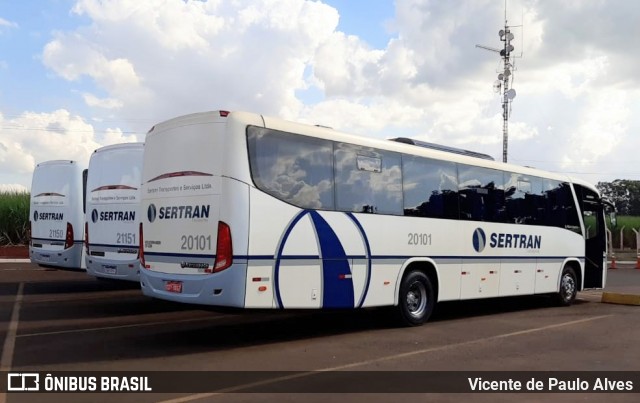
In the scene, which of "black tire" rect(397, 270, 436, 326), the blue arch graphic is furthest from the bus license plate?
"black tire" rect(397, 270, 436, 326)

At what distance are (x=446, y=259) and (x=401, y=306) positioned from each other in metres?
1.45

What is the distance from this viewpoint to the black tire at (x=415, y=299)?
10.9 m

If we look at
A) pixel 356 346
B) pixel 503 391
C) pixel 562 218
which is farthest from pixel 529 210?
pixel 503 391

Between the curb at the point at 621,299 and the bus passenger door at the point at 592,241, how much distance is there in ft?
1.38

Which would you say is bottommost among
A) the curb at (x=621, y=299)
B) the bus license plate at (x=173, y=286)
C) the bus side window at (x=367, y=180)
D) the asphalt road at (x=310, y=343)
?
the asphalt road at (x=310, y=343)

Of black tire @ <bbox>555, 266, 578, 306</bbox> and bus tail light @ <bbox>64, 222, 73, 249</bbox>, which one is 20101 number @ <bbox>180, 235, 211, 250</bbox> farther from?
black tire @ <bbox>555, 266, 578, 306</bbox>

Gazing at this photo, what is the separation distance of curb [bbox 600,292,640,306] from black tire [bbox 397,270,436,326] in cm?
630

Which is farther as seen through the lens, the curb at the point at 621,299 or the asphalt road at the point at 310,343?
the curb at the point at 621,299

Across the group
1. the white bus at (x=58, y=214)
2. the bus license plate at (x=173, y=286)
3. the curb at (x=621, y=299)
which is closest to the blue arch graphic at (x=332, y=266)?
the bus license plate at (x=173, y=286)

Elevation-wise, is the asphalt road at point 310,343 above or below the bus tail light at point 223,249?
below

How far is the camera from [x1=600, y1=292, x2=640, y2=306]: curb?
49.6 ft

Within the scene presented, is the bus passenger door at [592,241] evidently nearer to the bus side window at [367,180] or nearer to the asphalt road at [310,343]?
the asphalt road at [310,343]

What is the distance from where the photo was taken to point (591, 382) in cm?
745

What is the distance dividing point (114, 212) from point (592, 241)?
36.6 ft
